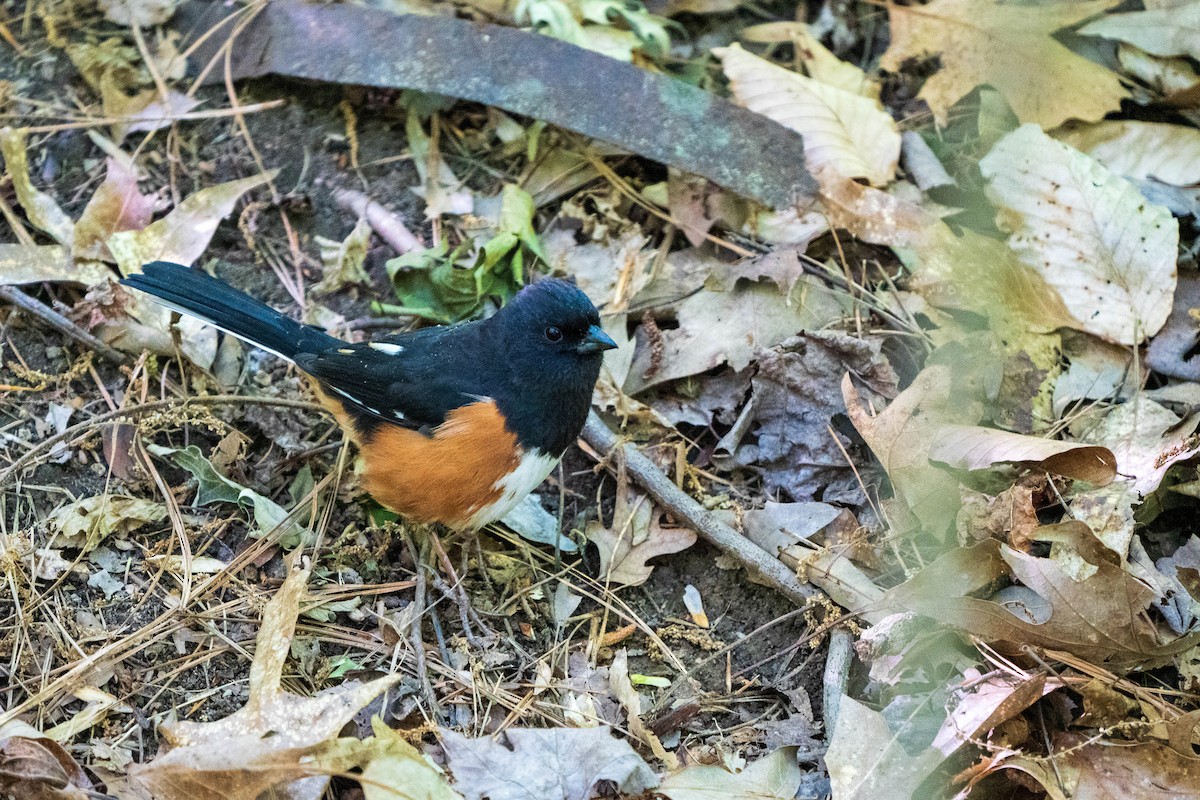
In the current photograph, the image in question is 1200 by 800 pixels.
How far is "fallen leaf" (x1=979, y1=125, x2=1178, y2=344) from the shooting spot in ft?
10.2

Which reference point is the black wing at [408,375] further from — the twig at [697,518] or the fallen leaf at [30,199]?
the fallen leaf at [30,199]

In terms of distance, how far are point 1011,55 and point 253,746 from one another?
3.28 metres

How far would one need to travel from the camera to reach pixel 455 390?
9.27 ft

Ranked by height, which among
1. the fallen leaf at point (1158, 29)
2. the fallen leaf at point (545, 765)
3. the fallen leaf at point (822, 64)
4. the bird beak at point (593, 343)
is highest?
the fallen leaf at point (1158, 29)

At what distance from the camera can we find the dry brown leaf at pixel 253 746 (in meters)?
2.06

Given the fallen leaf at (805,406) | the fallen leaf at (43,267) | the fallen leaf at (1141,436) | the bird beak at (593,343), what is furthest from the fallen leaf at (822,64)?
the fallen leaf at (43,267)

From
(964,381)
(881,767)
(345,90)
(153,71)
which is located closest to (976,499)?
(964,381)

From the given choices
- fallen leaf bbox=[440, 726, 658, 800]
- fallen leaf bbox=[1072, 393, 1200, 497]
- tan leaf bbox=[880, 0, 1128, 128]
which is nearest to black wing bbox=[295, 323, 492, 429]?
fallen leaf bbox=[440, 726, 658, 800]

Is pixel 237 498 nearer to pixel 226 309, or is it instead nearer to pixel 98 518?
pixel 98 518

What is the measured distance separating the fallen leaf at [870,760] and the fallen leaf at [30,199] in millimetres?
2722

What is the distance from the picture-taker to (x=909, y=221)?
3.46 meters

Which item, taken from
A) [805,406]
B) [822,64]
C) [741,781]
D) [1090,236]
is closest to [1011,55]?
[822,64]

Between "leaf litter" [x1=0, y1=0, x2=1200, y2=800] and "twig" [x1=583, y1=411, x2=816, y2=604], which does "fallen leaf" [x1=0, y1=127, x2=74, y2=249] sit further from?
"twig" [x1=583, y1=411, x2=816, y2=604]

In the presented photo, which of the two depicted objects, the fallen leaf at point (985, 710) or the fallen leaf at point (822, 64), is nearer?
the fallen leaf at point (985, 710)
